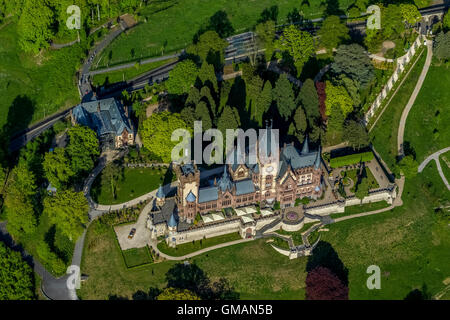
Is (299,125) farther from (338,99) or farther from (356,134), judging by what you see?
(356,134)

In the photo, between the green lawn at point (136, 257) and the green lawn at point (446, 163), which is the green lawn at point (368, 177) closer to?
the green lawn at point (446, 163)

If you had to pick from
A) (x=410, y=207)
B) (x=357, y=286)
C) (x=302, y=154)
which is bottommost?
(x=357, y=286)

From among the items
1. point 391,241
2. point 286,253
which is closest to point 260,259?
point 286,253

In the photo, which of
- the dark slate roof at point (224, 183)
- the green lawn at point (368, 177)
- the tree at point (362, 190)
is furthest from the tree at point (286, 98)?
the dark slate roof at point (224, 183)

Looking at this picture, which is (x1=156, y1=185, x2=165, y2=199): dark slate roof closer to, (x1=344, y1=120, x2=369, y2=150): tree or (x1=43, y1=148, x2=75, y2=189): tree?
(x1=43, y1=148, x2=75, y2=189): tree

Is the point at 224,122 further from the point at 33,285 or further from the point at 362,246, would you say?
the point at 33,285
